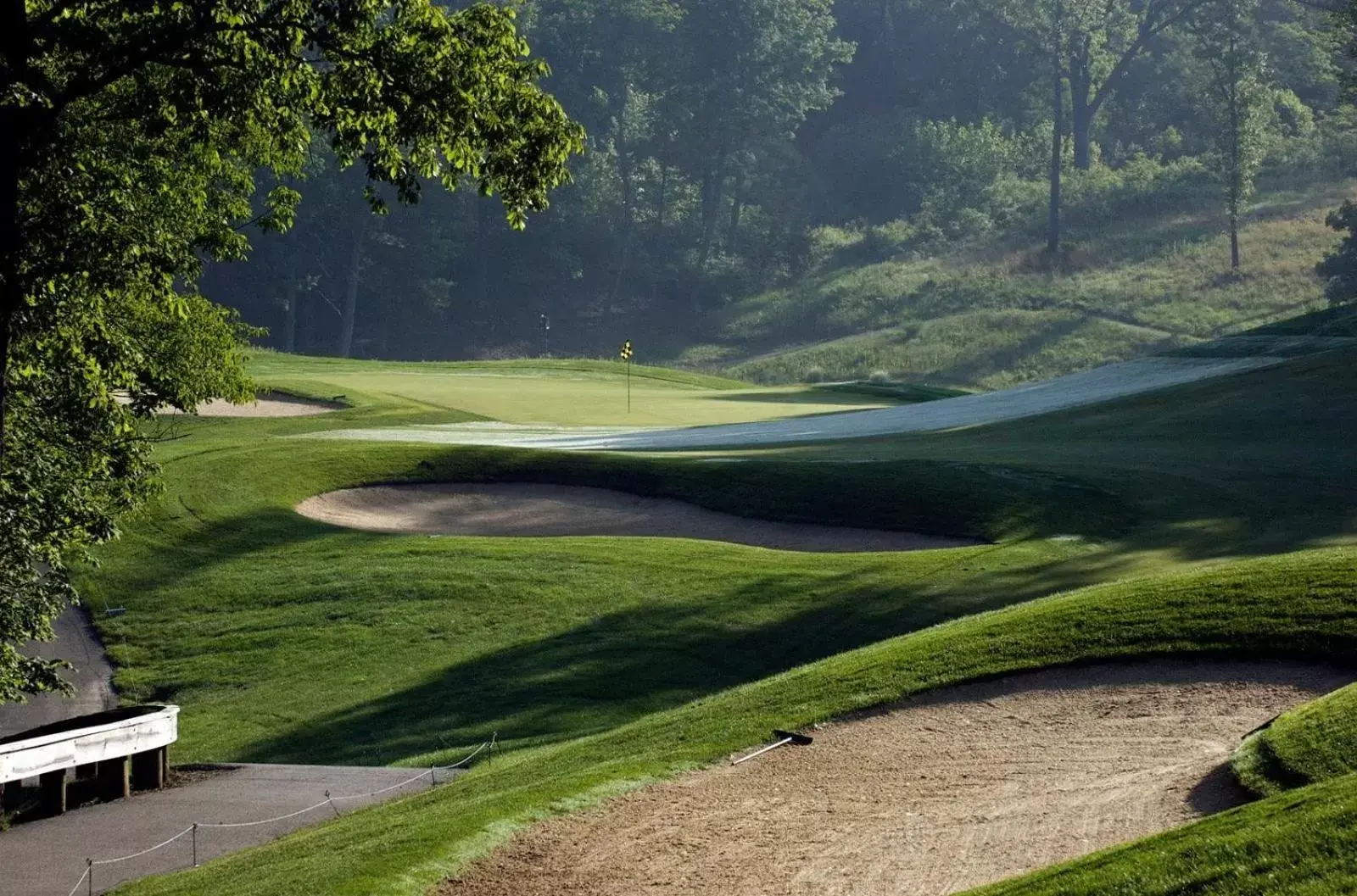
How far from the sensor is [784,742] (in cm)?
1457

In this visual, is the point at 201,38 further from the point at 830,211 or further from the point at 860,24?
the point at 860,24

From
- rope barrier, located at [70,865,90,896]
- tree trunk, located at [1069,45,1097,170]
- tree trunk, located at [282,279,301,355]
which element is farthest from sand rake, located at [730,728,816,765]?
tree trunk, located at [1069,45,1097,170]

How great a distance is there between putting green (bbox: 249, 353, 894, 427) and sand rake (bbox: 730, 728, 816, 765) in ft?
114

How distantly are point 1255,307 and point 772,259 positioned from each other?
39.7 metres

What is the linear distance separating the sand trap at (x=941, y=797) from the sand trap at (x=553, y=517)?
44.0 ft

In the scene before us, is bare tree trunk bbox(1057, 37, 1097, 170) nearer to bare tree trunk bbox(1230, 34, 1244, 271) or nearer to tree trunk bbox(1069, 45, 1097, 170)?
tree trunk bbox(1069, 45, 1097, 170)

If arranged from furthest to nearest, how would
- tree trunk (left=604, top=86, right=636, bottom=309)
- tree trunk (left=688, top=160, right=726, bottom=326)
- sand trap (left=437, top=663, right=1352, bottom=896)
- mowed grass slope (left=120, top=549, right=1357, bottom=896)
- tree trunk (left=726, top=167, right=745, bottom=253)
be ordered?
tree trunk (left=726, top=167, right=745, bottom=253) → tree trunk (left=604, top=86, right=636, bottom=309) → tree trunk (left=688, top=160, right=726, bottom=326) → mowed grass slope (left=120, top=549, right=1357, bottom=896) → sand trap (left=437, top=663, right=1352, bottom=896)

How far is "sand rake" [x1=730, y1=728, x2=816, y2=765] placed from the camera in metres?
14.3

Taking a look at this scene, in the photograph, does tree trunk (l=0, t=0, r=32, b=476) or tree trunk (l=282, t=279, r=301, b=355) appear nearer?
tree trunk (l=0, t=0, r=32, b=476)

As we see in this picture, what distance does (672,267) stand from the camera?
121125mm

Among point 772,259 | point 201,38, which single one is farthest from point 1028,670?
point 772,259

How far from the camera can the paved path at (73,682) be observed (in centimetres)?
2273

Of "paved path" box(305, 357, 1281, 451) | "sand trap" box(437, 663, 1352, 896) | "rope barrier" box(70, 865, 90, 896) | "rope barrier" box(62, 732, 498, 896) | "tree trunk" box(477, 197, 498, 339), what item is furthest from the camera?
"tree trunk" box(477, 197, 498, 339)

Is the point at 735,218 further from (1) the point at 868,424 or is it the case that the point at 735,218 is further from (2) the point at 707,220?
(1) the point at 868,424
